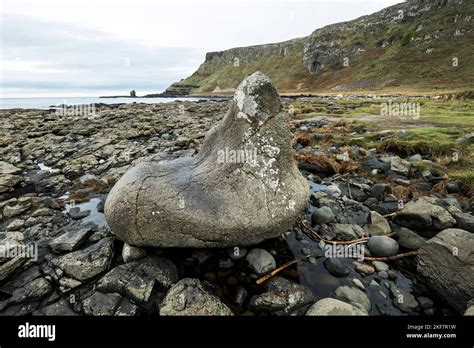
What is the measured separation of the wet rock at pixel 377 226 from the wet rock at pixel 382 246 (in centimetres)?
47

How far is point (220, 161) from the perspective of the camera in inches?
261

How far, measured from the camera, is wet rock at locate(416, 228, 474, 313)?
4.54 meters

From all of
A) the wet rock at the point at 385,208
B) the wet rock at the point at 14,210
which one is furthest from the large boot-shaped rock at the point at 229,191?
the wet rock at the point at 14,210

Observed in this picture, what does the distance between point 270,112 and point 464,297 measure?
5.52m

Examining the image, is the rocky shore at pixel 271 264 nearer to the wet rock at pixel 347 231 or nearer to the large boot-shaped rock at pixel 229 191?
the wet rock at pixel 347 231

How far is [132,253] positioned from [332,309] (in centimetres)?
425

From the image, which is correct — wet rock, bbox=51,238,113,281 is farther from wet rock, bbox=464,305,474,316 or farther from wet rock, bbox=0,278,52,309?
wet rock, bbox=464,305,474,316

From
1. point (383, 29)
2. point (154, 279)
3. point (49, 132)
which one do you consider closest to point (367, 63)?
point (383, 29)

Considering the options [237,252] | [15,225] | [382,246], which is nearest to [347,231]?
[382,246]

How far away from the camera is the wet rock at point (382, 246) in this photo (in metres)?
5.92

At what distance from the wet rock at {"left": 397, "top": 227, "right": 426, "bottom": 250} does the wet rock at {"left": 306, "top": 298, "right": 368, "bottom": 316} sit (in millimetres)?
2617

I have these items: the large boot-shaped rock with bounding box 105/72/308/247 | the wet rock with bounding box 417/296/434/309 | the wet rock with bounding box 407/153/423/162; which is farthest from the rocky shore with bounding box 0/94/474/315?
the wet rock with bounding box 407/153/423/162

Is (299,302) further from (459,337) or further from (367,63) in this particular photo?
(367,63)

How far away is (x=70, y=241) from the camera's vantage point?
6.04 metres
